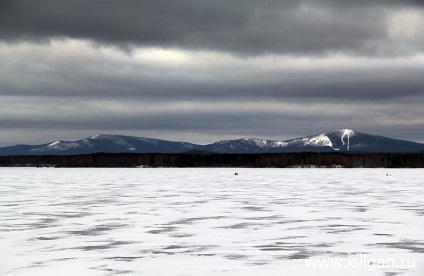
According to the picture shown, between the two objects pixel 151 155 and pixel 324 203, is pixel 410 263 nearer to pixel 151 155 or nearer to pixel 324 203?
pixel 324 203

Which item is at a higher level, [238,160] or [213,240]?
[238,160]

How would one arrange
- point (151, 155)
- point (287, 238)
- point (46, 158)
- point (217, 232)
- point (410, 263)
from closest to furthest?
point (410, 263) < point (287, 238) < point (217, 232) < point (151, 155) < point (46, 158)

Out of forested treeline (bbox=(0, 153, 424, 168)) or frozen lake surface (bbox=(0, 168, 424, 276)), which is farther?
forested treeline (bbox=(0, 153, 424, 168))

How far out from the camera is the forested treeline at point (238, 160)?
15562 centimetres

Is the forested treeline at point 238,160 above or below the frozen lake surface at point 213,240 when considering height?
above

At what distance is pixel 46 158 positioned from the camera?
19175 cm

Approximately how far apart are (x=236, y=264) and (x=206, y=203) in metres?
12.7

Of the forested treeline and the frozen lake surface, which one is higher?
the forested treeline

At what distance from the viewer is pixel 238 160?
17912 centimetres

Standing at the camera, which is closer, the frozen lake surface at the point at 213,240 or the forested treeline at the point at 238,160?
the frozen lake surface at the point at 213,240

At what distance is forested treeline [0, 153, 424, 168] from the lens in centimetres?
15562

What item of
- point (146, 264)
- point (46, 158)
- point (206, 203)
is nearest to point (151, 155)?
point (46, 158)

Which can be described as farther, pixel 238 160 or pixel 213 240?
pixel 238 160

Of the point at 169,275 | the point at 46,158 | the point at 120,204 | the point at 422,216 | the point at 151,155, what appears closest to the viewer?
the point at 169,275
